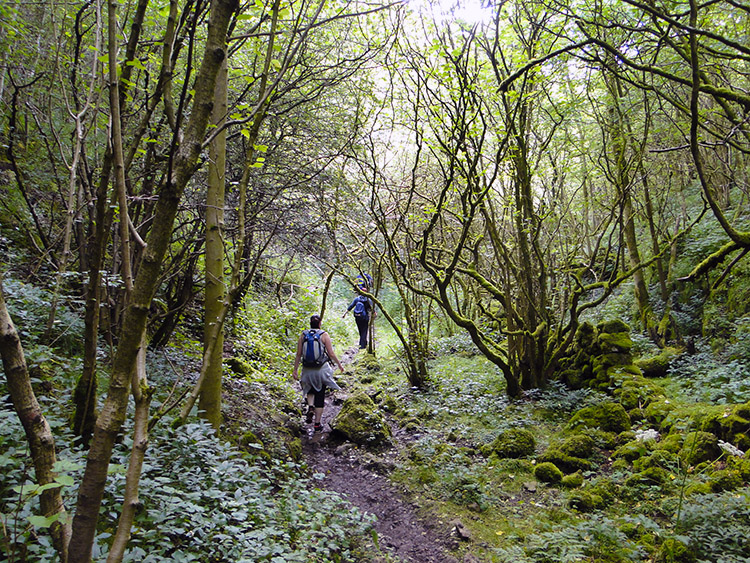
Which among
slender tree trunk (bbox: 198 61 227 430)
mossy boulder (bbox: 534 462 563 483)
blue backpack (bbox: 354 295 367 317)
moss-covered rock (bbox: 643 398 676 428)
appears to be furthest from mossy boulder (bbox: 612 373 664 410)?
blue backpack (bbox: 354 295 367 317)

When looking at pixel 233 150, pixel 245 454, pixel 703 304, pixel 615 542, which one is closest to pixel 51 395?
pixel 245 454

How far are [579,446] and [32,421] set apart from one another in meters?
5.50

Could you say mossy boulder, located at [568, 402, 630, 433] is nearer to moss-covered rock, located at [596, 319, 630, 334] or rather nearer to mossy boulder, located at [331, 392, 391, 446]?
moss-covered rock, located at [596, 319, 630, 334]

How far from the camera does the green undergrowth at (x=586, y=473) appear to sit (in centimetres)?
335

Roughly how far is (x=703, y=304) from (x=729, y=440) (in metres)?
5.32

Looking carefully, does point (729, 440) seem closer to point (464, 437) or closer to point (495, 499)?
point (495, 499)

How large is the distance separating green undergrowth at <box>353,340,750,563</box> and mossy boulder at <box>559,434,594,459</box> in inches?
0.6

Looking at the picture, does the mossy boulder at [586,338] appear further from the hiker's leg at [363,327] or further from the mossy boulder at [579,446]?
A: the hiker's leg at [363,327]

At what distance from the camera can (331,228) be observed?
8273 millimetres

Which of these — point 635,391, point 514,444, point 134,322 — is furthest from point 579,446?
point 134,322

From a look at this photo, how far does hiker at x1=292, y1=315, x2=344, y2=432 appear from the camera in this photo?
21.2 ft

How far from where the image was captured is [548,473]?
4.78m

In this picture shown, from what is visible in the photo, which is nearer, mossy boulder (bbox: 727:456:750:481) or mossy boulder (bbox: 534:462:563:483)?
mossy boulder (bbox: 727:456:750:481)

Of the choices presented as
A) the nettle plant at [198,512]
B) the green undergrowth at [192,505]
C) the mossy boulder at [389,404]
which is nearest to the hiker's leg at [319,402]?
the mossy boulder at [389,404]
